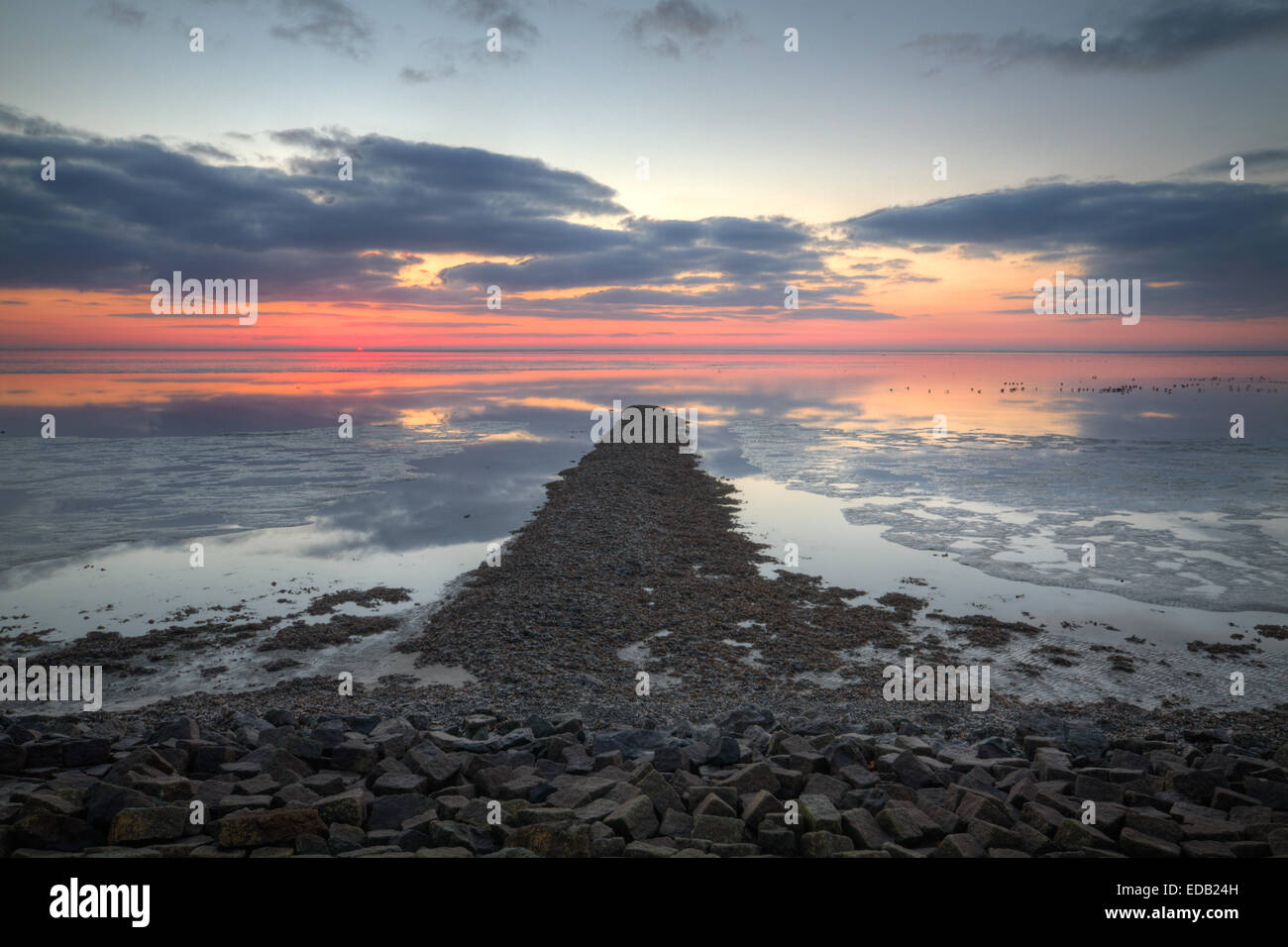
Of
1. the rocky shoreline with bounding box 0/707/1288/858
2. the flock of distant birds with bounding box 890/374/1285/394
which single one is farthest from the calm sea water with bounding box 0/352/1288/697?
the flock of distant birds with bounding box 890/374/1285/394

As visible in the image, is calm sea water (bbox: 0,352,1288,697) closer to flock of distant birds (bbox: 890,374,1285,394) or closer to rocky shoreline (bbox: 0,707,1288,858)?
rocky shoreline (bbox: 0,707,1288,858)

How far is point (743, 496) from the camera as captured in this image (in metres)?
25.0

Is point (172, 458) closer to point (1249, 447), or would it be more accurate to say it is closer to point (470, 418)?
point (470, 418)

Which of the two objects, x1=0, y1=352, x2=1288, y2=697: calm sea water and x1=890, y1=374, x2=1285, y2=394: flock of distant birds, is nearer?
x1=0, y1=352, x2=1288, y2=697: calm sea water

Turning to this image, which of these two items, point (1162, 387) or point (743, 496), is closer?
point (743, 496)

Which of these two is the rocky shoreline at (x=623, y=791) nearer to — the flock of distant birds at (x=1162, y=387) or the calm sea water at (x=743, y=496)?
the calm sea water at (x=743, y=496)

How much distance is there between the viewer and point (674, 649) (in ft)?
38.0

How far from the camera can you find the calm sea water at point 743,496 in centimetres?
1411

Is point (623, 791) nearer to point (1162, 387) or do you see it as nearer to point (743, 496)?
point (743, 496)

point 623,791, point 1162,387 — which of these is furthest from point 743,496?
point 1162,387

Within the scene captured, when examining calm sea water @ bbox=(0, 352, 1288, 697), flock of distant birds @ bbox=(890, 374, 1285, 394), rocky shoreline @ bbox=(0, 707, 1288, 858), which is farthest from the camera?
flock of distant birds @ bbox=(890, 374, 1285, 394)

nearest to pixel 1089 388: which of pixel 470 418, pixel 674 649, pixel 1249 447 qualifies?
pixel 1249 447

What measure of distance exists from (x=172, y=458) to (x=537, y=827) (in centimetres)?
3024

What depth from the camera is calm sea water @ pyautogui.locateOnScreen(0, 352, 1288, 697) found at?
46.3 feet
